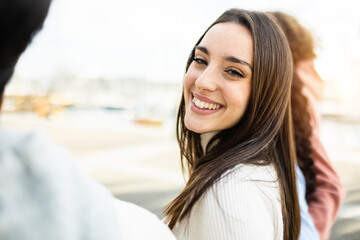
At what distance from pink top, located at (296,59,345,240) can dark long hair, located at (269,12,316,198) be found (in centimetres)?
3

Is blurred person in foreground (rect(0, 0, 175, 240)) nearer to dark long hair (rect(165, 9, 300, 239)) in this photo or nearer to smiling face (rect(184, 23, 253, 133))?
dark long hair (rect(165, 9, 300, 239))

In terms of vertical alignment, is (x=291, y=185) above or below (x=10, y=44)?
below

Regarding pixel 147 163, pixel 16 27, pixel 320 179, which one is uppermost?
pixel 16 27

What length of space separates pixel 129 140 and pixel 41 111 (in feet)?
22.6

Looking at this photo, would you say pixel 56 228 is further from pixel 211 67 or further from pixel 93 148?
pixel 93 148

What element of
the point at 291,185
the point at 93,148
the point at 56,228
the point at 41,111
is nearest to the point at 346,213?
the point at 291,185

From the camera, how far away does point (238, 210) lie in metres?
0.88

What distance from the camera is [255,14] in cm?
124

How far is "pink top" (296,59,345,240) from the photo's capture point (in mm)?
1544

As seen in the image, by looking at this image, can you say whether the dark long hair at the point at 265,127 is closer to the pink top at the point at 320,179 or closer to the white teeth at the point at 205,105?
the white teeth at the point at 205,105

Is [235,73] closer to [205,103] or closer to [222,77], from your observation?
[222,77]

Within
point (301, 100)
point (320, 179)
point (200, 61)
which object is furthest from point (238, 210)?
point (301, 100)

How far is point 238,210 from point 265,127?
0.44 m

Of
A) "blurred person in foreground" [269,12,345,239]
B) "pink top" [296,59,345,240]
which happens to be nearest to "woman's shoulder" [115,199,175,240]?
"blurred person in foreground" [269,12,345,239]
